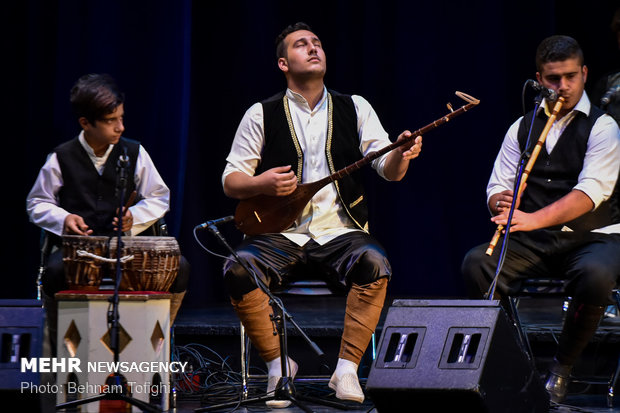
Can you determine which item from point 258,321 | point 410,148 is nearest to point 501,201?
point 410,148

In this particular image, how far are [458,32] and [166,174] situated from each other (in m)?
2.17

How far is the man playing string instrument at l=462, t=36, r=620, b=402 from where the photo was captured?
3.65m

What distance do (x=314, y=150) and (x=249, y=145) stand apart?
1.00 ft

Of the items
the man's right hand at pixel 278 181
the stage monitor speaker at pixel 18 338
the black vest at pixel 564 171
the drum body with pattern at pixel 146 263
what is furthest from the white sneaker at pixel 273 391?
the black vest at pixel 564 171

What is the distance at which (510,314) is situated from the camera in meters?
3.79

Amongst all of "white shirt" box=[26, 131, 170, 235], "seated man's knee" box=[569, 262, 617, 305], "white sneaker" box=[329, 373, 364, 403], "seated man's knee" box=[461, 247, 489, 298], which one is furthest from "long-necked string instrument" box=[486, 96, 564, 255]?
"white shirt" box=[26, 131, 170, 235]

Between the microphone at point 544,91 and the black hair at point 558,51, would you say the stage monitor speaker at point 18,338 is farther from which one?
the black hair at point 558,51

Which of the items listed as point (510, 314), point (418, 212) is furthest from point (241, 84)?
point (510, 314)

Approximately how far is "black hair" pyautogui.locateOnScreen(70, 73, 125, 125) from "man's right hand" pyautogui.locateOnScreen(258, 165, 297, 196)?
74cm

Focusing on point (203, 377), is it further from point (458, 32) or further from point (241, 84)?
point (458, 32)

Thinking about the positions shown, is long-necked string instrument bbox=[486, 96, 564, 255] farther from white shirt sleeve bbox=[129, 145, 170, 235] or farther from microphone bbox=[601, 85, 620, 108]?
white shirt sleeve bbox=[129, 145, 170, 235]

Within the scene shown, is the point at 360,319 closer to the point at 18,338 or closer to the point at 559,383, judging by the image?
the point at 559,383

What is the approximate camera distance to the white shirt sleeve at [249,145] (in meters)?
4.12

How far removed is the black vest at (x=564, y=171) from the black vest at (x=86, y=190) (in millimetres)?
1855
